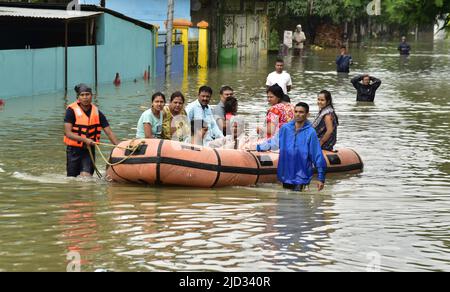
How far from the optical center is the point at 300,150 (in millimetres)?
13016

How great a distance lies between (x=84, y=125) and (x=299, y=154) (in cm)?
286

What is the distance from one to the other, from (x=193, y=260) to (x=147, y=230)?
5.05 ft

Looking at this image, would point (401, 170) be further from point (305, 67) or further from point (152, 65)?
point (305, 67)

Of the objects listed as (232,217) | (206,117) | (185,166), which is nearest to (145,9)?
(206,117)

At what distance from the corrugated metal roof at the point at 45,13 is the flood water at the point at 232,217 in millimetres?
8340

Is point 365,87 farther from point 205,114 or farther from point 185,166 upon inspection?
point 185,166

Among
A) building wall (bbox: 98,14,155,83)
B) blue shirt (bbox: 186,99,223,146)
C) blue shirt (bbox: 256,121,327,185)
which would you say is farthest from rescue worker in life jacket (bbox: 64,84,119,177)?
building wall (bbox: 98,14,155,83)

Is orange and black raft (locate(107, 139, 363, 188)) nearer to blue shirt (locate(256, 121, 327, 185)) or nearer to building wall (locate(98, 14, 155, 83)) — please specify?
blue shirt (locate(256, 121, 327, 185))

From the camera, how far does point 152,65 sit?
41.0 meters

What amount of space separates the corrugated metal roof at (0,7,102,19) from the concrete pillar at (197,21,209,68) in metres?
13.8

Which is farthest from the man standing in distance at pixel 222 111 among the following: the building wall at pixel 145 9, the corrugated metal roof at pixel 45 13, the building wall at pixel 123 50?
the building wall at pixel 145 9

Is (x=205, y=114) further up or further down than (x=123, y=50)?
further down

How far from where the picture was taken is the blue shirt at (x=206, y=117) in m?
15.0
